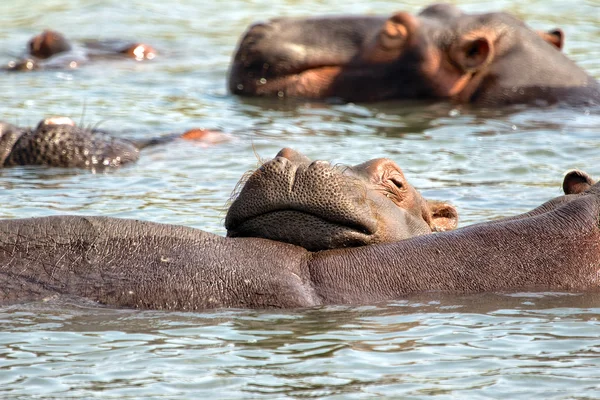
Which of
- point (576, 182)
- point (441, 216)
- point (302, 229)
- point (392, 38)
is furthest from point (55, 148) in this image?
point (576, 182)

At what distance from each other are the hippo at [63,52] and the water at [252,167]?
0.31 meters

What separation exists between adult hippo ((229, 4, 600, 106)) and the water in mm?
269

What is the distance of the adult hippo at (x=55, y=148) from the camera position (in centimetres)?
959

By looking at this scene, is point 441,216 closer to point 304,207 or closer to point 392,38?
point 304,207

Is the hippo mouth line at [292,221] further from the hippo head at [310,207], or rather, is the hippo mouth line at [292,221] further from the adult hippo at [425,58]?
the adult hippo at [425,58]

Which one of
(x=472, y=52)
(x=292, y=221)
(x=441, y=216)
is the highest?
(x=292, y=221)

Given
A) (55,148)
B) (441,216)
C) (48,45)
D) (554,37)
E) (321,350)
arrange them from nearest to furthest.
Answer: (321,350) < (441,216) < (55,148) < (554,37) < (48,45)

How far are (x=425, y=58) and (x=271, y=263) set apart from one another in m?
6.76

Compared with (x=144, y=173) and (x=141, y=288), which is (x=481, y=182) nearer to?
(x=144, y=173)

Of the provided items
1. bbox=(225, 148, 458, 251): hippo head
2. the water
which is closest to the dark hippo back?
the water

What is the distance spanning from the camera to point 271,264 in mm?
5285

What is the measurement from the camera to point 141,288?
17.1 feet

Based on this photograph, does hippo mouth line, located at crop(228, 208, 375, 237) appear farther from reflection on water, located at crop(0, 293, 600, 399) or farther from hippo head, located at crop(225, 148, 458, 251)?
reflection on water, located at crop(0, 293, 600, 399)

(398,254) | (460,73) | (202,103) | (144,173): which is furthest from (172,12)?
(398,254)
